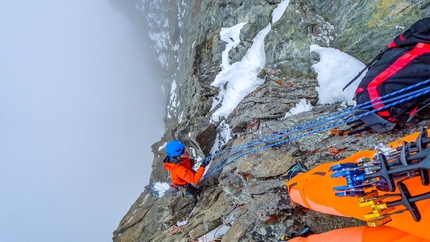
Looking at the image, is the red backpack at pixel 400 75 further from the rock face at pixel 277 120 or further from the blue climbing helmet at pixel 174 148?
the blue climbing helmet at pixel 174 148

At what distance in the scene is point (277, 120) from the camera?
16.9 ft

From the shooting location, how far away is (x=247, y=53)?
7605 millimetres

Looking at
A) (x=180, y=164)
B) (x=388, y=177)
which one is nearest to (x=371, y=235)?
(x=388, y=177)

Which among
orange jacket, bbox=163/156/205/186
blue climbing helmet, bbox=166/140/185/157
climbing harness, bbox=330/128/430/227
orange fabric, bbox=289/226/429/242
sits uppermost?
blue climbing helmet, bbox=166/140/185/157

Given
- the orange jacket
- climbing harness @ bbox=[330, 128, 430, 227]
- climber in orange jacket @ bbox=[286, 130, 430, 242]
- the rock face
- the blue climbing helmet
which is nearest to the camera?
climbing harness @ bbox=[330, 128, 430, 227]

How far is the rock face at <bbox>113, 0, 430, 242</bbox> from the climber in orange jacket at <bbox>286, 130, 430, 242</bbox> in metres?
1.00

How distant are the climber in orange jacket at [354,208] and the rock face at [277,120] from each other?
1004 millimetres

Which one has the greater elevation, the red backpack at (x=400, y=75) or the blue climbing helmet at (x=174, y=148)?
the blue climbing helmet at (x=174, y=148)

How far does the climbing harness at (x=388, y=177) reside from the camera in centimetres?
142

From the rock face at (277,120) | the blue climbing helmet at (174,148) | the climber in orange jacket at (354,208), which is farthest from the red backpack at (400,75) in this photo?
the blue climbing helmet at (174,148)

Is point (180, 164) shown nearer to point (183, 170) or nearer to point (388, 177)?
point (183, 170)

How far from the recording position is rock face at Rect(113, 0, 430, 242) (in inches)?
146

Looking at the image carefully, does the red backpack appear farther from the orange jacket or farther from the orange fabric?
the orange jacket

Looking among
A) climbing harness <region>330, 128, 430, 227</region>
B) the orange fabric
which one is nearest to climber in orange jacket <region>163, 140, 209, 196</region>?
the orange fabric
